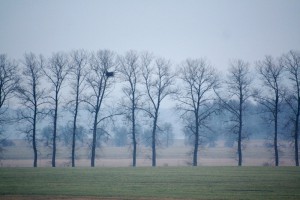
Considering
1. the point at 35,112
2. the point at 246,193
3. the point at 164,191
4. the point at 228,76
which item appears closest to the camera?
the point at 246,193

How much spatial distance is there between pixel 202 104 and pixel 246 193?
97.2 feet

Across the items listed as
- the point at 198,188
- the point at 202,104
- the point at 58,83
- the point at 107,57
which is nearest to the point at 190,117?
the point at 202,104

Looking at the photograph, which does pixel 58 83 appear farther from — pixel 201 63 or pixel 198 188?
pixel 198 188

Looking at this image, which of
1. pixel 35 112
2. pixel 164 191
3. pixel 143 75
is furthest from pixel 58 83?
pixel 164 191

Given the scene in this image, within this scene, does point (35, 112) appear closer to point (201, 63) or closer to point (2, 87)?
point (2, 87)

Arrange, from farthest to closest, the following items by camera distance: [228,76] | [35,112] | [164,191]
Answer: [228,76] → [35,112] → [164,191]

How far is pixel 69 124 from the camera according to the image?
4766 cm

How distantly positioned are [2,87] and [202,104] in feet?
94.0

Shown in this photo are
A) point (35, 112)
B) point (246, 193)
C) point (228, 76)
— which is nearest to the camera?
point (246, 193)

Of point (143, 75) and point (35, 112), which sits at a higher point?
point (143, 75)

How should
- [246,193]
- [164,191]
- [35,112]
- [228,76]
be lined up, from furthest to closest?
[228,76], [35,112], [164,191], [246,193]

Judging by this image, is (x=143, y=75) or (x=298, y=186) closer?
(x=298, y=186)

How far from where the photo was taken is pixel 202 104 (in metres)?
48.4

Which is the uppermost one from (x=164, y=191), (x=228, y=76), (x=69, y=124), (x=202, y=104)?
(x=228, y=76)
